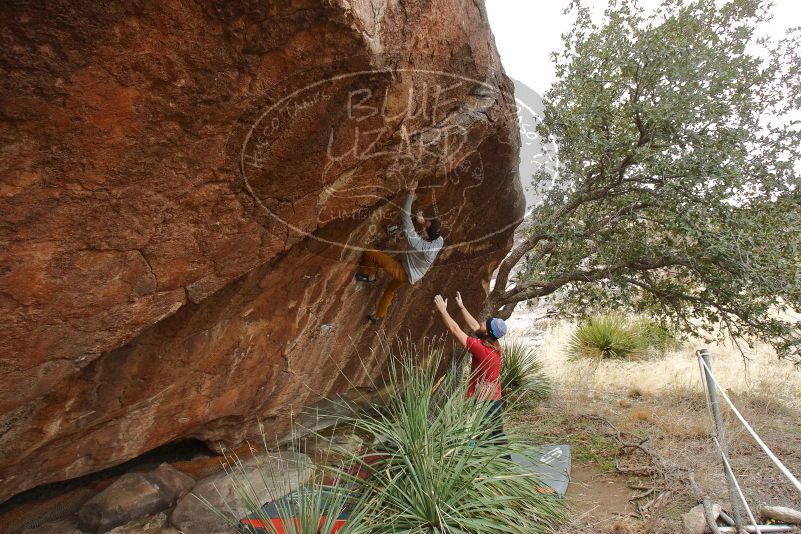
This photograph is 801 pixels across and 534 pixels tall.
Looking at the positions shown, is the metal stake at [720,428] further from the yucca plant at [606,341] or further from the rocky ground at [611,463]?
the yucca plant at [606,341]

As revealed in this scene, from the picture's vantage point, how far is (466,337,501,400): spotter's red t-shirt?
4703 millimetres

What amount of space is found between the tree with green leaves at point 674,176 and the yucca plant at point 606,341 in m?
3.78

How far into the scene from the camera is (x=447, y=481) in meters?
3.69

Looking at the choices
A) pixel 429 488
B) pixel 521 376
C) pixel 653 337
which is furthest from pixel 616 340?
pixel 429 488

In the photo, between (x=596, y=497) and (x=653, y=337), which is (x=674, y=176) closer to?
(x=596, y=497)

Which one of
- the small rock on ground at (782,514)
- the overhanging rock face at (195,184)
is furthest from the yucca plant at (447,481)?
the small rock on ground at (782,514)

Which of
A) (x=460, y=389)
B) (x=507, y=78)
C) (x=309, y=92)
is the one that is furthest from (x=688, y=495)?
(x=309, y=92)

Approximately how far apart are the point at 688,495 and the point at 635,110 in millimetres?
4549

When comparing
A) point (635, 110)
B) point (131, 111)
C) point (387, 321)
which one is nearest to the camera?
point (131, 111)

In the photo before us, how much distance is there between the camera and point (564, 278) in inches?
309

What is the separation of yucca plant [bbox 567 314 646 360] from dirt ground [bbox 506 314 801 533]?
525mm

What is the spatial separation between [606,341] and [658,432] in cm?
502

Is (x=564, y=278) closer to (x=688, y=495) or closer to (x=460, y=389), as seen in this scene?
(x=688, y=495)

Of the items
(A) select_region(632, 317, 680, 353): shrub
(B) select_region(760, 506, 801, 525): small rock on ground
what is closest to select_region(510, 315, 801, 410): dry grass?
(A) select_region(632, 317, 680, 353): shrub
